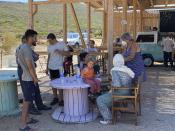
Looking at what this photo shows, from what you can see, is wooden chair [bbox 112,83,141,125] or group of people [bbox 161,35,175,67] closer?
wooden chair [bbox 112,83,141,125]

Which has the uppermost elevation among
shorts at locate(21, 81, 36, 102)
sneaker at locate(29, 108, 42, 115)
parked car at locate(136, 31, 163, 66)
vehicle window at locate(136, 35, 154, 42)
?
vehicle window at locate(136, 35, 154, 42)

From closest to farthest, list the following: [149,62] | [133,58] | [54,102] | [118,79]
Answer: [118,79] < [133,58] < [54,102] < [149,62]

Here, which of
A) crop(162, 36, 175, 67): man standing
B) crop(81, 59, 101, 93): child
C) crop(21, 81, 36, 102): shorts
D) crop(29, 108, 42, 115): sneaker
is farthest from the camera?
crop(162, 36, 175, 67): man standing

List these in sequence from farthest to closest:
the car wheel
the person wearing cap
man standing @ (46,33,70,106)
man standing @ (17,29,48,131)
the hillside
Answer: the hillside
the car wheel
man standing @ (46,33,70,106)
the person wearing cap
man standing @ (17,29,48,131)

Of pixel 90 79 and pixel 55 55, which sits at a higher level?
pixel 55 55

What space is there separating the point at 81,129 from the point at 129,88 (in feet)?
3.81

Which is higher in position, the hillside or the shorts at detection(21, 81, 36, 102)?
the hillside

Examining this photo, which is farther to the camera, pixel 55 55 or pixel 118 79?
pixel 55 55

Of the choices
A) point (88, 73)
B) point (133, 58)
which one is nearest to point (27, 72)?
point (88, 73)

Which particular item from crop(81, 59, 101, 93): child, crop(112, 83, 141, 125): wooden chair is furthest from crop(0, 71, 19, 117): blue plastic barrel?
crop(112, 83, 141, 125): wooden chair

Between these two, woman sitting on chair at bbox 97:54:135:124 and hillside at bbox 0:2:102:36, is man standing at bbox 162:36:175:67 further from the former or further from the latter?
hillside at bbox 0:2:102:36

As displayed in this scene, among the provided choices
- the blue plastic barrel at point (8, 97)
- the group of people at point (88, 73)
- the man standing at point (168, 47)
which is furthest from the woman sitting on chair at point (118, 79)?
the man standing at point (168, 47)

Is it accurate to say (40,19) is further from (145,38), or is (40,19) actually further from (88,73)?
(88,73)

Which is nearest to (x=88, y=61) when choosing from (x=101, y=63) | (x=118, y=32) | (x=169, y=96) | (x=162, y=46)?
(x=169, y=96)
